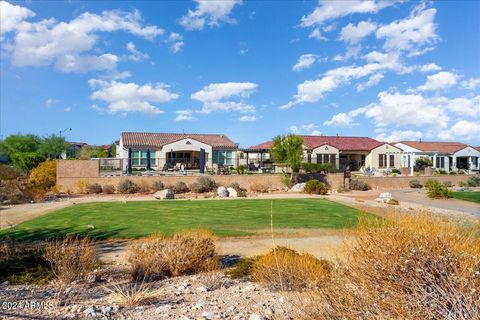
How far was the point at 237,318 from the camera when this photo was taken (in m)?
5.45

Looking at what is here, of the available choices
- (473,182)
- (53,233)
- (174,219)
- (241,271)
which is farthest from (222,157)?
(241,271)

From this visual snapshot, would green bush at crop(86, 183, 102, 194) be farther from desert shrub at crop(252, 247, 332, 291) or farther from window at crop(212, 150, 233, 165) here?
desert shrub at crop(252, 247, 332, 291)

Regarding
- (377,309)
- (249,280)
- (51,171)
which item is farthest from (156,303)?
(51,171)

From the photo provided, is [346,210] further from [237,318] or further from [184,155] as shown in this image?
[184,155]

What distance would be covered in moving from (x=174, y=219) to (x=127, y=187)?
1409 cm

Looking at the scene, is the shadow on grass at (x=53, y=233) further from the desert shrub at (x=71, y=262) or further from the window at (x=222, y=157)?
the window at (x=222, y=157)

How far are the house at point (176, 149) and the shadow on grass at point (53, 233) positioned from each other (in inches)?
1198

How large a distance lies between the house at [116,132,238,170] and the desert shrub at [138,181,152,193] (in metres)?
14.9

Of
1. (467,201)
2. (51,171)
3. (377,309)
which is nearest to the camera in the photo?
(377,309)

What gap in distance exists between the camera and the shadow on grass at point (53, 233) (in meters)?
12.9

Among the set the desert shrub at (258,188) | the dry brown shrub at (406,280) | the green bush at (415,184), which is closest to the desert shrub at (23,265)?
Result: the dry brown shrub at (406,280)

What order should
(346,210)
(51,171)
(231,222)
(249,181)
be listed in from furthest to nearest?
1. (249,181)
2. (51,171)
3. (346,210)
4. (231,222)

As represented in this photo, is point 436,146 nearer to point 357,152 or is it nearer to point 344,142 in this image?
point 357,152

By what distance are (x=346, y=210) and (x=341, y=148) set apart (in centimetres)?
3490
